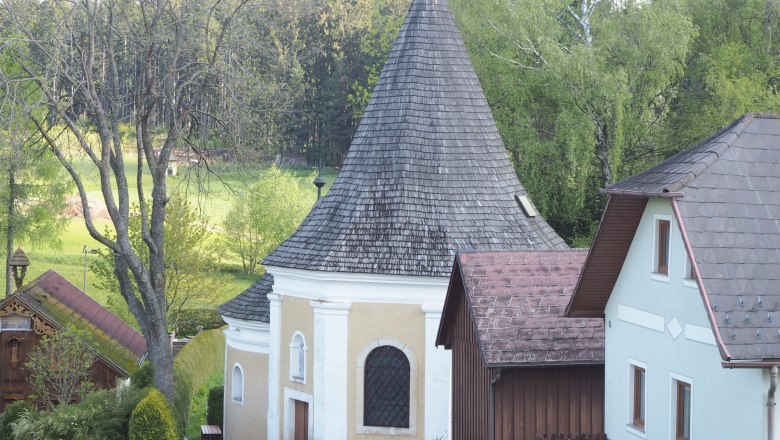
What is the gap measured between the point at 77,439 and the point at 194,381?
1092cm

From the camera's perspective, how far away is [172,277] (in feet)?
146

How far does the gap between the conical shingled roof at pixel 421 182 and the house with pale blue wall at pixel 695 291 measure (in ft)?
23.1

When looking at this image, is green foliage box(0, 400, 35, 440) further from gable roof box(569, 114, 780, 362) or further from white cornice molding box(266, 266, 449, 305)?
gable roof box(569, 114, 780, 362)

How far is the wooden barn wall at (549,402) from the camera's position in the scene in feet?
66.0

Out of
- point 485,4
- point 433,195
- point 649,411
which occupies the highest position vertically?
point 485,4

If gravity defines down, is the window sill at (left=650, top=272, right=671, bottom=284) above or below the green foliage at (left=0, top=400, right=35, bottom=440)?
above

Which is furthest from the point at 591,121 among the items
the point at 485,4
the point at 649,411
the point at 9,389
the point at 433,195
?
the point at 649,411

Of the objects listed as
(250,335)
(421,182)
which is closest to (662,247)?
(421,182)

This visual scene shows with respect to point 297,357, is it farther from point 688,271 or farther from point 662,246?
point 688,271

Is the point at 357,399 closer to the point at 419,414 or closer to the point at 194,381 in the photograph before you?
the point at 419,414

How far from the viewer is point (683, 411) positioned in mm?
16406

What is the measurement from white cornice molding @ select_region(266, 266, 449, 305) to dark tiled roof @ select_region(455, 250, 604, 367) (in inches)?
152

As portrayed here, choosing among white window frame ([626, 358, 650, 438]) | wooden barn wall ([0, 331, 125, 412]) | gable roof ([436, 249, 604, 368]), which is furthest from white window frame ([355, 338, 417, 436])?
wooden barn wall ([0, 331, 125, 412])

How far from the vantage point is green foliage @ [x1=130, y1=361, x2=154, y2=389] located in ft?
96.1
